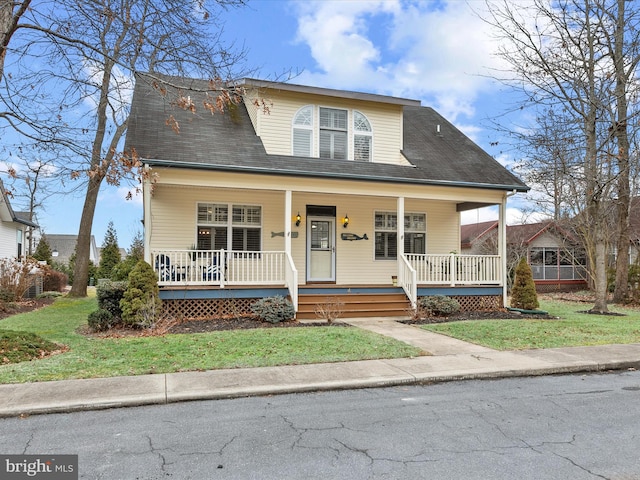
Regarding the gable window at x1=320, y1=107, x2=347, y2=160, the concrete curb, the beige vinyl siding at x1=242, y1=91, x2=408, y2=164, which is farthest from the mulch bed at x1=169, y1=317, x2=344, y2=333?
the gable window at x1=320, y1=107, x2=347, y2=160

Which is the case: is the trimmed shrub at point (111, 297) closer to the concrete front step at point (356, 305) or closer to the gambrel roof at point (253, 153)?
the gambrel roof at point (253, 153)

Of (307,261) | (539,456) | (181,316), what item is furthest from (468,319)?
(539,456)

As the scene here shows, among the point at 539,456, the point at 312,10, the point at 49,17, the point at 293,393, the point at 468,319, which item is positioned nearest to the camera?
the point at 539,456

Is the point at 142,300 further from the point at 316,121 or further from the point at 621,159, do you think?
the point at 621,159

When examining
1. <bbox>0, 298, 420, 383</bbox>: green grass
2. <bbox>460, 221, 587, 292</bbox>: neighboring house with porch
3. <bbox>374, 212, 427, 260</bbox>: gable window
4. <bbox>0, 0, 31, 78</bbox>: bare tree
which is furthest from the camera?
<bbox>460, 221, 587, 292</bbox>: neighboring house with porch

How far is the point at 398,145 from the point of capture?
14070 millimetres

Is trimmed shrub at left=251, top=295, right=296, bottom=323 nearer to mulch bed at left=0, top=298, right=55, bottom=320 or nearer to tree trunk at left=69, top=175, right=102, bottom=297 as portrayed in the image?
mulch bed at left=0, top=298, right=55, bottom=320

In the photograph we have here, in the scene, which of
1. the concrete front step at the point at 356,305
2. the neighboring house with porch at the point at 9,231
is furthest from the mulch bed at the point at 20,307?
the concrete front step at the point at 356,305

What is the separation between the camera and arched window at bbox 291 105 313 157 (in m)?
13.2

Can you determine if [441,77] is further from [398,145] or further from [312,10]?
[312,10]

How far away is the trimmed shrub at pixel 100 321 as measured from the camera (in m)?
9.23

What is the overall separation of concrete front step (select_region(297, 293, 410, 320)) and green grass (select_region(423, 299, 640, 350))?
172 centimetres

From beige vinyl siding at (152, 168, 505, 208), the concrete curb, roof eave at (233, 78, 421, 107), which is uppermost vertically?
roof eave at (233, 78, 421, 107)

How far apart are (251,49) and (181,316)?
20.2 feet
